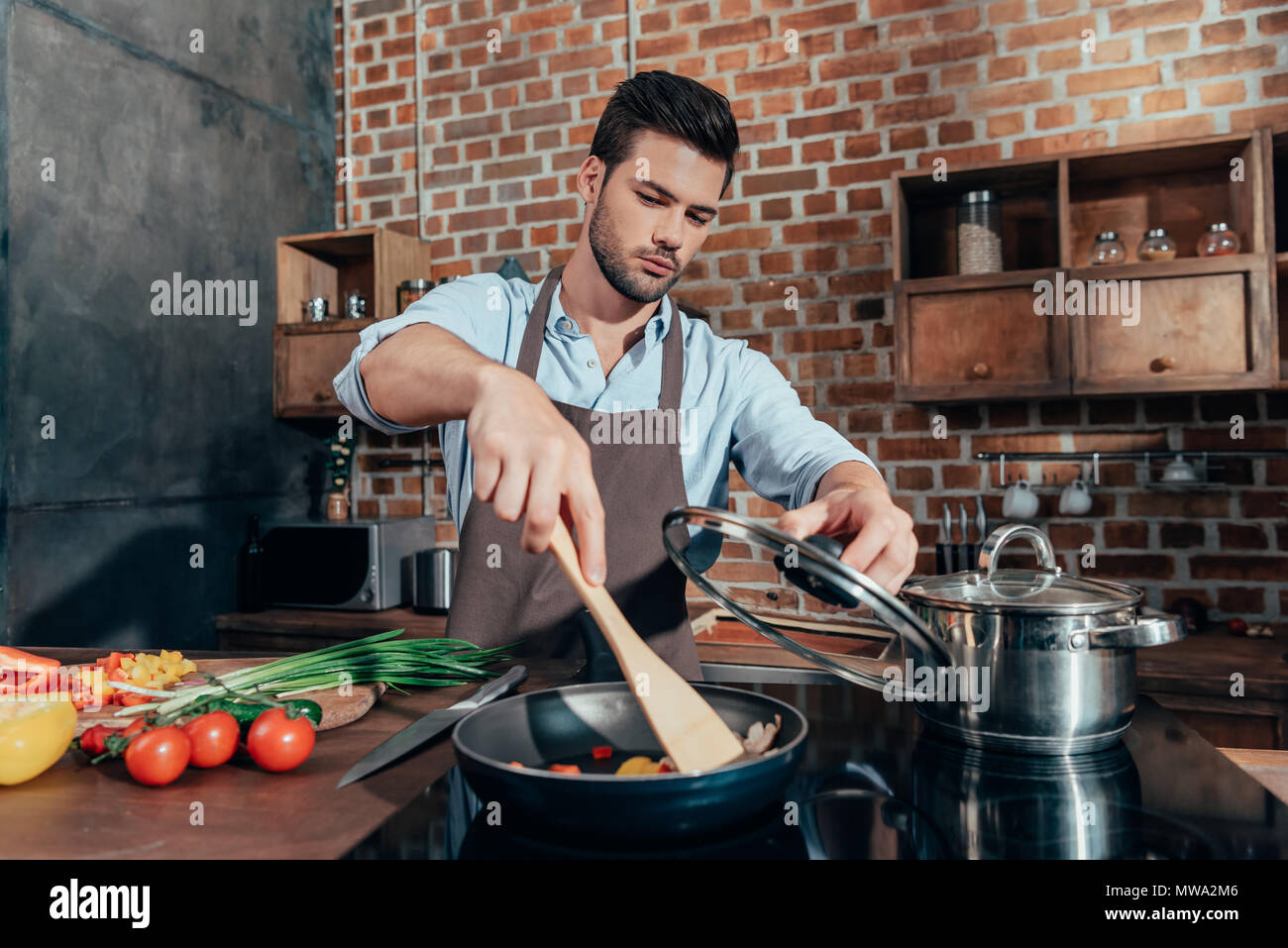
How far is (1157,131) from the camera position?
2.52 metres

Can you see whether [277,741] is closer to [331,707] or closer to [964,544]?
[331,707]

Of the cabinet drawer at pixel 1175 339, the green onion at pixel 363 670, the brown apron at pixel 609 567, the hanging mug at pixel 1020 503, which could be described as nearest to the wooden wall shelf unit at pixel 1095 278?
the cabinet drawer at pixel 1175 339

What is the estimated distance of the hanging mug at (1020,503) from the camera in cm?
251

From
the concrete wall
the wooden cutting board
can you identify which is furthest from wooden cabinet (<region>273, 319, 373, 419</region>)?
the wooden cutting board

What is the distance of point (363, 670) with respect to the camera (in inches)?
42.9

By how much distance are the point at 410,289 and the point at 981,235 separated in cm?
183

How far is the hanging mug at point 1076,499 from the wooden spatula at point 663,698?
2014 millimetres

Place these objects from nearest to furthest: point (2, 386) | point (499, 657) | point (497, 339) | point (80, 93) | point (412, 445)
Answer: point (499, 657) < point (497, 339) < point (2, 386) < point (80, 93) < point (412, 445)

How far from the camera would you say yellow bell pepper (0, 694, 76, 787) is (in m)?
0.79

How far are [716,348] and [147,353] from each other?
186 cm
